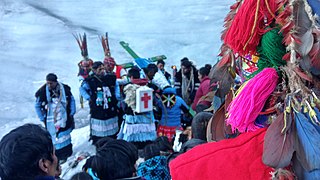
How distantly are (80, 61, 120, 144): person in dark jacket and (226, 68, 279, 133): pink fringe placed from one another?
4151 mm

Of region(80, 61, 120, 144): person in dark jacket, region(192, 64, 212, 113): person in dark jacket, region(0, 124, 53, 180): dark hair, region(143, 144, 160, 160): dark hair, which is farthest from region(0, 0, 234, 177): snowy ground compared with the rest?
region(0, 124, 53, 180): dark hair

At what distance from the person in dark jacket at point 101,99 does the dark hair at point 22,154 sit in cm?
360

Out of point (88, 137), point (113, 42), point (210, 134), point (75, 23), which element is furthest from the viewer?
point (75, 23)

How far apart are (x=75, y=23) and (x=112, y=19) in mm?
1079

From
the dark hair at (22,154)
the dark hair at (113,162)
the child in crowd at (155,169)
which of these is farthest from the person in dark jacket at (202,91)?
the dark hair at (22,154)

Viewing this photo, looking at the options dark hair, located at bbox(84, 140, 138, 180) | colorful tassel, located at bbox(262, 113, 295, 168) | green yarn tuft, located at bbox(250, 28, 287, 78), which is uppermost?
green yarn tuft, located at bbox(250, 28, 287, 78)

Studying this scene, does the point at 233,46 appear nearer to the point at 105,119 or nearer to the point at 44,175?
the point at 44,175

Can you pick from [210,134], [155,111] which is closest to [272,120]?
[210,134]

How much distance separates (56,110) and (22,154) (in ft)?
11.7

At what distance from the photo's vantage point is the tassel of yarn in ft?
3.27

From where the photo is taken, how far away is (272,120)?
99 centimetres

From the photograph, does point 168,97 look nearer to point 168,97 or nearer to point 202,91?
point 168,97

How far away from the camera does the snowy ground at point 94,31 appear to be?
10.8m

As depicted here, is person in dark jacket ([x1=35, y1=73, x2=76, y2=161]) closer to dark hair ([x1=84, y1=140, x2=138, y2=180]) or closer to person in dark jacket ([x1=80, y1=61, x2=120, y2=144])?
person in dark jacket ([x1=80, y1=61, x2=120, y2=144])
